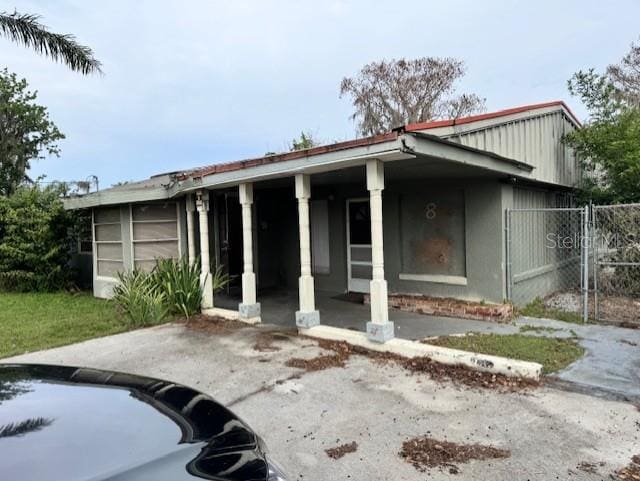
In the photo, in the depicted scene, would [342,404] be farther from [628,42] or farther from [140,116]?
[628,42]

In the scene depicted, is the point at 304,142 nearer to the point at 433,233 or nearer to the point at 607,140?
the point at 607,140

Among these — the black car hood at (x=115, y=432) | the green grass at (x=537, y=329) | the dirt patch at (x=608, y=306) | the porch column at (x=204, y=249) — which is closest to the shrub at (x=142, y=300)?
the porch column at (x=204, y=249)

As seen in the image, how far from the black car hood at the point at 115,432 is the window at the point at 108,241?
337 inches

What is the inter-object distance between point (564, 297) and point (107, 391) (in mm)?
9617

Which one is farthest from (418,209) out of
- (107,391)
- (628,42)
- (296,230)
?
(628,42)

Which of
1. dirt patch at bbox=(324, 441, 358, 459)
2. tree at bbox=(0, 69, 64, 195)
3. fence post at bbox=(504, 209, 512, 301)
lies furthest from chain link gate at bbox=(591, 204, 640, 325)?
tree at bbox=(0, 69, 64, 195)

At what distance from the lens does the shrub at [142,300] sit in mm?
7691

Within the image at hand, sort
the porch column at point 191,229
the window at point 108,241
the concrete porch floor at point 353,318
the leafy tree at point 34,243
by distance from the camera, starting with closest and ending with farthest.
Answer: the concrete porch floor at point 353,318, the porch column at point 191,229, the window at point 108,241, the leafy tree at point 34,243

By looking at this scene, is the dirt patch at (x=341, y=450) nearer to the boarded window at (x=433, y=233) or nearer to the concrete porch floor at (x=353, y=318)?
the concrete porch floor at (x=353, y=318)

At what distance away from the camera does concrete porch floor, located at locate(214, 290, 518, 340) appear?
671cm

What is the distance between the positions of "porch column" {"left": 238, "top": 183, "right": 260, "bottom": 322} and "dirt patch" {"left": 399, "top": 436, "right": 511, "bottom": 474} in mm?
4534

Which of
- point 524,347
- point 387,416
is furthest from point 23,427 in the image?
point 524,347

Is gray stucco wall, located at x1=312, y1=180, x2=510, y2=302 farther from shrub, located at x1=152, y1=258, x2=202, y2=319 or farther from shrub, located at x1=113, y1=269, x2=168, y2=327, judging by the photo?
shrub, located at x1=113, y1=269, x2=168, y2=327

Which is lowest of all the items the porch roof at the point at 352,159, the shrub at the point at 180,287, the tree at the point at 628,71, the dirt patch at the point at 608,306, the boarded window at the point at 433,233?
the dirt patch at the point at 608,306
